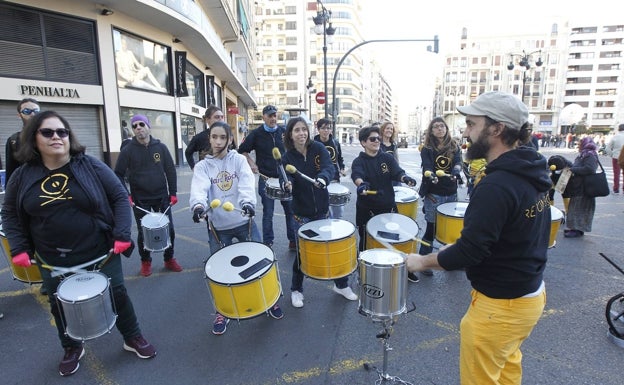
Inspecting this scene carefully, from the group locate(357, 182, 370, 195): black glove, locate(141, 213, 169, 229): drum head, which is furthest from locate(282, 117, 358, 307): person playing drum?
locate(141, 213, 169, 229): drum head

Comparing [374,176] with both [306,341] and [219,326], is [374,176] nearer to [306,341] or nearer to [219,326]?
[306,341]

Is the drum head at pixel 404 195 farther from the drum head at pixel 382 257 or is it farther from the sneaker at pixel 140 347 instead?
the sneaker at pixel 140 347

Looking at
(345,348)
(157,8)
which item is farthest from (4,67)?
(345,348)

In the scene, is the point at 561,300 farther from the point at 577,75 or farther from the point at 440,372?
the point at 577,75

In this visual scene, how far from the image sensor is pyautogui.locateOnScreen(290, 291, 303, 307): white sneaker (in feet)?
12.4

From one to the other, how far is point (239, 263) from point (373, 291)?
3.70ft

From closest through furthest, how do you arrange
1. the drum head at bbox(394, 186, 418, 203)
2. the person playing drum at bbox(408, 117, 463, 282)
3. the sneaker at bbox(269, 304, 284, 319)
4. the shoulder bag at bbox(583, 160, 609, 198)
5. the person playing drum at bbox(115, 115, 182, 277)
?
1. the sneaker at bbox(269, 304, 284, 319)
2. the person playing drum at bbox(115, 115, 182, 277)
3. the person playing drum at bbox(408, 117, 463, 282)
4. the drum head at bbox(394, 186, 418, 203)
5. the shoulder bag at bbox(583, 160, 609, 198)

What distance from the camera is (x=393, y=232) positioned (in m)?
3.28

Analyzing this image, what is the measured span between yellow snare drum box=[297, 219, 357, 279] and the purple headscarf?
5247 mm

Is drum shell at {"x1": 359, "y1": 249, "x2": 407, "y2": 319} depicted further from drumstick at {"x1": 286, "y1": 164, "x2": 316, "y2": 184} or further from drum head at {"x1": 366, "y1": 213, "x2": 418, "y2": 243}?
drumstick at {"x1": 286, "y1": 164, "x2": 316, "y2": 184}

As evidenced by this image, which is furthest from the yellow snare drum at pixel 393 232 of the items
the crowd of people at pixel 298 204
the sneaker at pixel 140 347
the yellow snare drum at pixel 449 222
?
the sneaker at pixel 140 347

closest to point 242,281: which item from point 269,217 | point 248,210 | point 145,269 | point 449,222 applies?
point 248,210

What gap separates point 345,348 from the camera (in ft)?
10.1

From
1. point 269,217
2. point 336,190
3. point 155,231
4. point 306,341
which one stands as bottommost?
point 306,341
